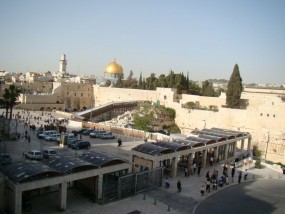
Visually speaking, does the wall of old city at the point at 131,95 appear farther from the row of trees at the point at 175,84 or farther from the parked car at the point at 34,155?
the parked car at the point at 34,155

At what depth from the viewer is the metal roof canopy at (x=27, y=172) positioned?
1193 cm

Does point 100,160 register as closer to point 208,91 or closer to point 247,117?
point 247,117

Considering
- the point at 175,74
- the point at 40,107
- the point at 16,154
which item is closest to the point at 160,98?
the point at 175,74

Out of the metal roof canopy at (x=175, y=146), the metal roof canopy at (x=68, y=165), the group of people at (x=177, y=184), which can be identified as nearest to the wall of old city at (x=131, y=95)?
the metal roof canopy at (x=175, y=146)

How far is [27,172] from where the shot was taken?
12.3 m

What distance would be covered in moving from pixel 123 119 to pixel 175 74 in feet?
53.9

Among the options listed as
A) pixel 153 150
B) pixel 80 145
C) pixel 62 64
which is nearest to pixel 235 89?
pixel 80 145

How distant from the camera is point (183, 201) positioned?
51.3ft

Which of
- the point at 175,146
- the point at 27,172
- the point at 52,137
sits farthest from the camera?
the point at 52,137

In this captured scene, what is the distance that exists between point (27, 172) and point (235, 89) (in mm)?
34228

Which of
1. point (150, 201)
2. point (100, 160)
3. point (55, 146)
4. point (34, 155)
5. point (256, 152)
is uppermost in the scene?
point (100, 160)

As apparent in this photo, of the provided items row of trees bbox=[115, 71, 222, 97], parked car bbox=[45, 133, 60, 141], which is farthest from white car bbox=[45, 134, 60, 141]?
row of trees bbox=[115, 71, 222, 97]

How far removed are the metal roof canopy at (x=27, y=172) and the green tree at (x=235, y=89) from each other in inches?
1305

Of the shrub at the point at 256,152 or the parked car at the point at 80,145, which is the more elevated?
the parked car at the point at 80,145
